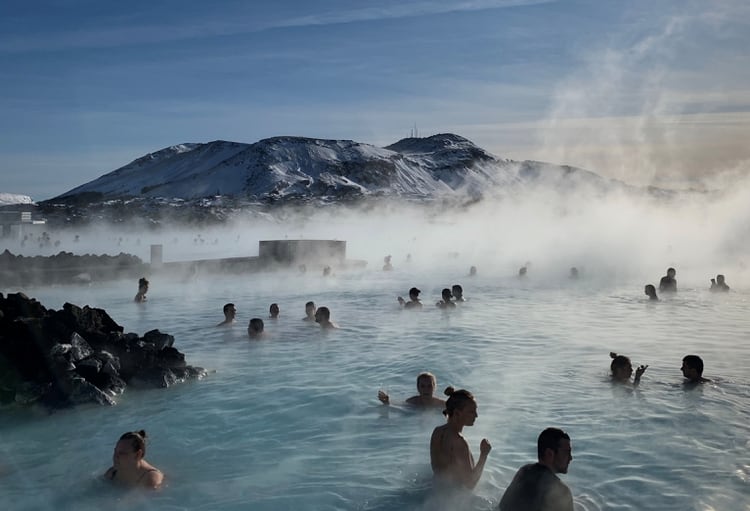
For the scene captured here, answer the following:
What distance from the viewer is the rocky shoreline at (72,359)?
687cm

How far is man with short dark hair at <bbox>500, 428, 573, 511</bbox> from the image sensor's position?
145 inches

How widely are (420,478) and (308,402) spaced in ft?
8.02

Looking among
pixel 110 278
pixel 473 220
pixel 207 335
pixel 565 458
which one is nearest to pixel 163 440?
pixel 565 458

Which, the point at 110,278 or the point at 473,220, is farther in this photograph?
the point at 473,220

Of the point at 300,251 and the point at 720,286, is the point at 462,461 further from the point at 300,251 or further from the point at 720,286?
the point at 300,251

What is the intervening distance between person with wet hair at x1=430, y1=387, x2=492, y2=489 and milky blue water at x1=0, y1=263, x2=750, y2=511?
0.60 feet

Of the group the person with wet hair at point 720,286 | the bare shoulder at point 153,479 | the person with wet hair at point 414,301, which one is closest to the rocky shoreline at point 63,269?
the person with wet hair at point 414,301

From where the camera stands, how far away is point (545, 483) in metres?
3.70

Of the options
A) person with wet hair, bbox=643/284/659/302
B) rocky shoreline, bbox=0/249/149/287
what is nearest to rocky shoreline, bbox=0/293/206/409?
rocky shoreline, bbox=0/249/149/287

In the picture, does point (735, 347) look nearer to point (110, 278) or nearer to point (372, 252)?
point (110, 278)

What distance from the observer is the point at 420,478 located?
4988mm

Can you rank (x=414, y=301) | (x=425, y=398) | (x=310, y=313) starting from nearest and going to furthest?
(x=425, y=398) < (x=310, y=313) < (x=414, y=301)

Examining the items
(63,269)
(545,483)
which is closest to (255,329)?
(545,483)

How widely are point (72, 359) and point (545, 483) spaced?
18.8 feet
